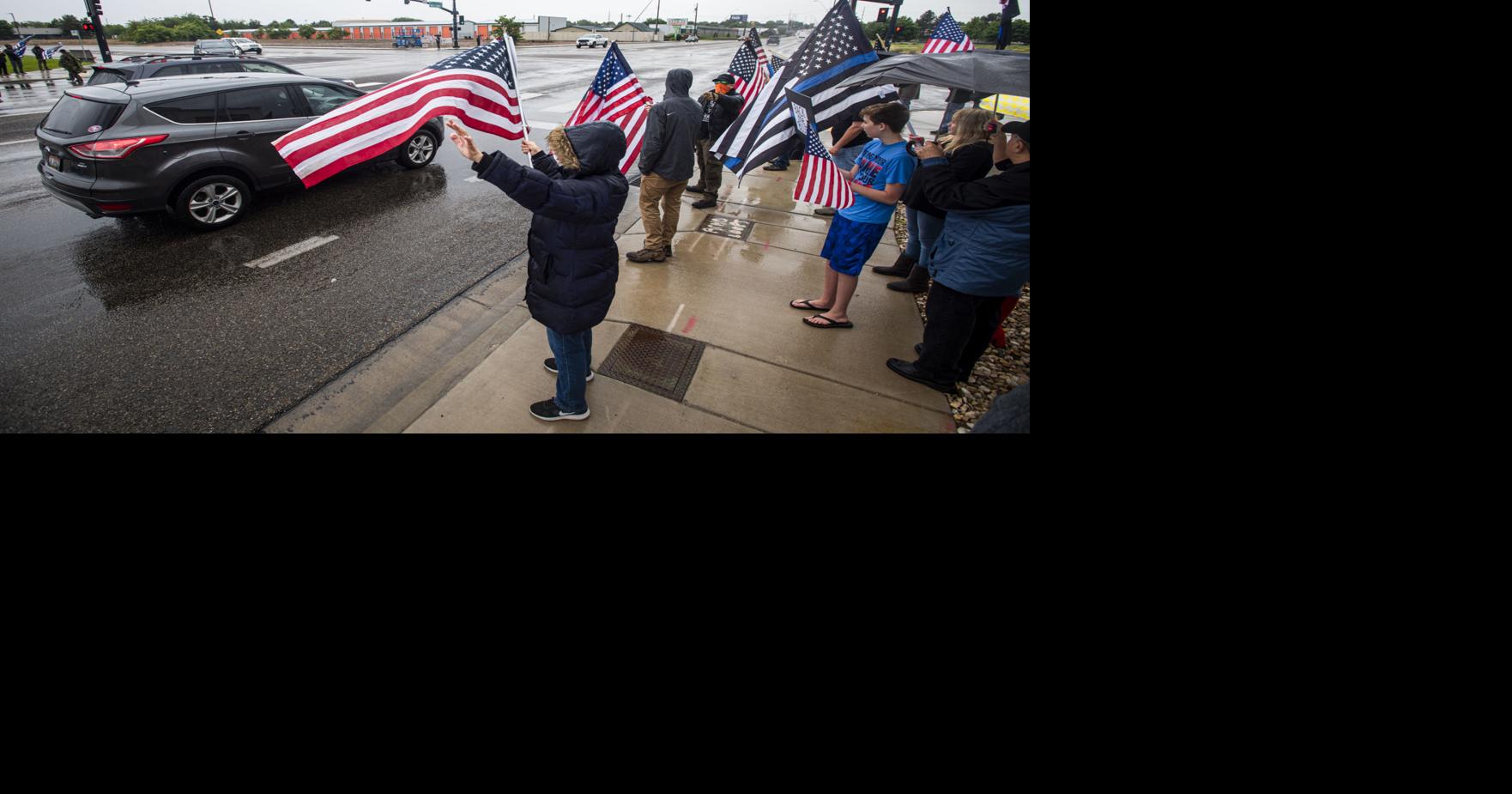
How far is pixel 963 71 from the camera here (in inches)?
123

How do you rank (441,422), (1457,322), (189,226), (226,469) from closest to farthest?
(1457,322) → (226,469) → (441,422) → (189,226)

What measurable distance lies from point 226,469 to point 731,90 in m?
8.05

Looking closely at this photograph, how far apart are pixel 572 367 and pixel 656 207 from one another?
274cm

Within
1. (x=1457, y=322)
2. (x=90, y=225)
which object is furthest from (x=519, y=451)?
(x=90, y=225)

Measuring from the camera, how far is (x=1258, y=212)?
0.90 metres

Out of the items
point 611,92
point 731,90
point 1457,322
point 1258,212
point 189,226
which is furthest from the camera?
point 731,90

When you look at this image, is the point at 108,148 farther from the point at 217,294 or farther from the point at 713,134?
the point at 713,134

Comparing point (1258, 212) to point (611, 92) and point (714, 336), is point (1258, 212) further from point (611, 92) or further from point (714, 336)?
point (611, 92)

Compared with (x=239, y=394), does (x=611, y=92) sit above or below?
above

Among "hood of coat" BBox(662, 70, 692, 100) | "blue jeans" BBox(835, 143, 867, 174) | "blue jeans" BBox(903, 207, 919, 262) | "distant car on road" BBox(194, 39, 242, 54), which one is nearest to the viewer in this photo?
"blue jeans" BBox(835, 143, 867, 174)

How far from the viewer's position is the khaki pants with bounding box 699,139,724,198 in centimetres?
712

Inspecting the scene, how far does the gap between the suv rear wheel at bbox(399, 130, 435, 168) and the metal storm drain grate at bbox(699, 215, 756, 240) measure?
4.63m

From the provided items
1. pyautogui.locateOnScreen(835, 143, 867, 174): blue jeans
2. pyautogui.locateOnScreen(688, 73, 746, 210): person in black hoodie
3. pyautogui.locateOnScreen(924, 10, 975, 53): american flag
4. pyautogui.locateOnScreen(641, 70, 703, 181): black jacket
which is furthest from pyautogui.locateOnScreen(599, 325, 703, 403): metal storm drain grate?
pyautogui.locateOnScreen(924, 10, 975, 53): american flag

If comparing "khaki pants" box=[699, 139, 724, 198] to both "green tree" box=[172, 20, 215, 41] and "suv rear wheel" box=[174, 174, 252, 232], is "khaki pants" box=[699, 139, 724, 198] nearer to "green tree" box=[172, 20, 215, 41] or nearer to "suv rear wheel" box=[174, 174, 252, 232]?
"suv rear wheel" box=[174, 174, 252, 232]
